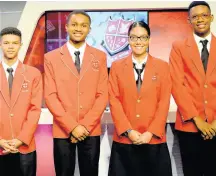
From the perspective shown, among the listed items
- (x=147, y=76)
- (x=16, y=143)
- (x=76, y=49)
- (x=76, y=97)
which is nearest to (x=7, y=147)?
(x=16, y=143)

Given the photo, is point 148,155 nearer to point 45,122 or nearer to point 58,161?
point 58,161

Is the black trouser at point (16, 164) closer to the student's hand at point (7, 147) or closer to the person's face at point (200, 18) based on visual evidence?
the student's hand at point (7, 147)

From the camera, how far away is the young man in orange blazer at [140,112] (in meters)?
2.42

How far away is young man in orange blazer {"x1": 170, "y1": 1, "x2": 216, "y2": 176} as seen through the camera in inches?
95.9

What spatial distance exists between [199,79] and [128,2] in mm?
1137

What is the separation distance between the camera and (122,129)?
240cm

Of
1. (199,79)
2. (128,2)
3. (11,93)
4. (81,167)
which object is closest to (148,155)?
(81,167)

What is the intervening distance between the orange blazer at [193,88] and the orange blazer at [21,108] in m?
0.96

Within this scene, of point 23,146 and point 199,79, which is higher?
point 199,79

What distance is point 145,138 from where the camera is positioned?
7.76ft

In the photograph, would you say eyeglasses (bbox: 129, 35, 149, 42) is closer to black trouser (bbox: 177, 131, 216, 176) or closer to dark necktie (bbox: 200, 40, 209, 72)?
dark necktie (bbox: 200, 40, 209, 72)

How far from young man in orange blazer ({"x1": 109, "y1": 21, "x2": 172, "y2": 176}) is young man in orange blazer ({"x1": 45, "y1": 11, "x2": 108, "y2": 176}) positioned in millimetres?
133

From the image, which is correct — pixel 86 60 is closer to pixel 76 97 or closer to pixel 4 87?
pixel 76 97

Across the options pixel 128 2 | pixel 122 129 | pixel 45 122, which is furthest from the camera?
pixel 128 2
